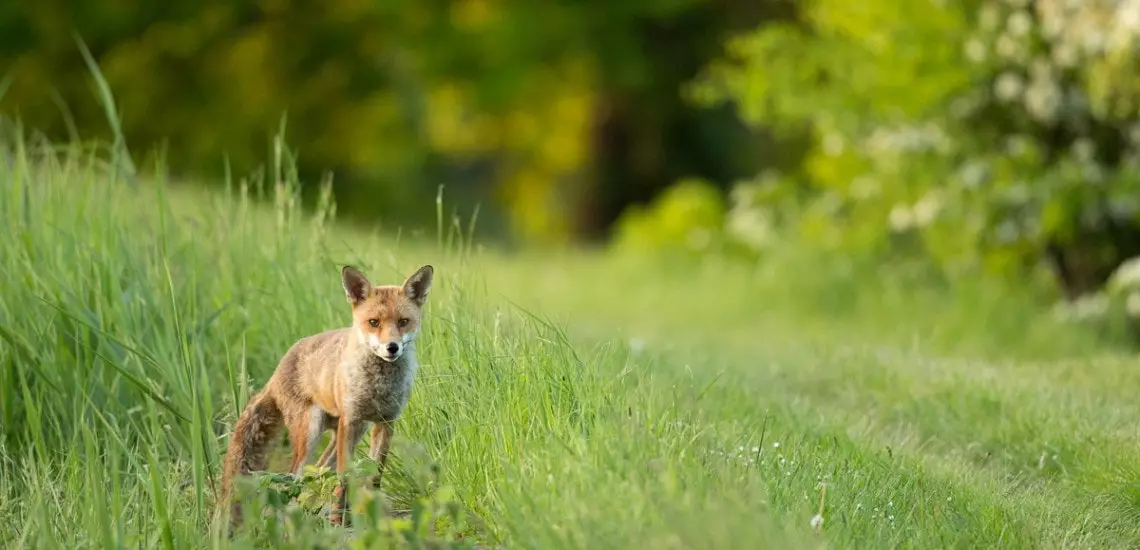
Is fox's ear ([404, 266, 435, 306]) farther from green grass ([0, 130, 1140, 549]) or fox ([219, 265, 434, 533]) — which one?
green grass ([0, 130, 1140, 549])

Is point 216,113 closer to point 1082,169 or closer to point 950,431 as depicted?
point 1082,169

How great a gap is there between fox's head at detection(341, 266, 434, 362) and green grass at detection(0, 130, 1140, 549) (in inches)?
16.8

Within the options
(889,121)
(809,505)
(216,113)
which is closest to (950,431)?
(809,505)

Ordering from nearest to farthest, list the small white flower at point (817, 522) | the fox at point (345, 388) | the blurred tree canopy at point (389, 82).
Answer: the small white flower at point (817, 522) → the fox at point (345, 388) → the blurred tree canopy at point (389, 82)

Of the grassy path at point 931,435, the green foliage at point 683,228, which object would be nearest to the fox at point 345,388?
the grassy path at point 931,435

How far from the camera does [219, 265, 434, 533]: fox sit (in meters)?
4.26

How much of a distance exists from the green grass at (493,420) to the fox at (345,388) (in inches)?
5.7

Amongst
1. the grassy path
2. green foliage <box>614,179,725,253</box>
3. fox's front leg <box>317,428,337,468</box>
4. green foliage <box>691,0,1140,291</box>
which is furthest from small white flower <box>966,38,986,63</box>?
fox's front leg <box>317,428,337,468</box>

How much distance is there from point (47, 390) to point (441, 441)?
1.84m

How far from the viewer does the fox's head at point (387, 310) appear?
4180 mm

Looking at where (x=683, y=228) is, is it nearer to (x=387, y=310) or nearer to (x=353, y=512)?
(x=387, y=310)

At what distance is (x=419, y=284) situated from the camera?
14.3ft

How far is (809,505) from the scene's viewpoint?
448 centimetres

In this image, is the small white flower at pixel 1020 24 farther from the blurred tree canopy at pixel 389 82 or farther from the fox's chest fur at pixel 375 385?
the blurred tree canopy at pixel 389 82
